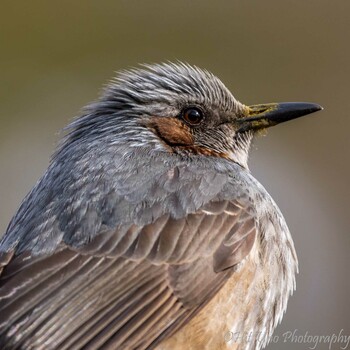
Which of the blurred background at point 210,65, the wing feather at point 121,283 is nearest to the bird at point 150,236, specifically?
the wing feather at point 121,283

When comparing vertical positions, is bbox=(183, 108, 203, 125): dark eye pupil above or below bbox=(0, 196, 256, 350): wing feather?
above

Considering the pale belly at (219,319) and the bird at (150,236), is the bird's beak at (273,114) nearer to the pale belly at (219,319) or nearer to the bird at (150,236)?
the bird at (150,236)

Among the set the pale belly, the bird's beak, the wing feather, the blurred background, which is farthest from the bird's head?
the blurred background

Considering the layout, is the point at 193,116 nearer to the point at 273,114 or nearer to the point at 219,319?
the point at 273,114

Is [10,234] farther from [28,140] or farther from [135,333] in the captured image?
[28,140]

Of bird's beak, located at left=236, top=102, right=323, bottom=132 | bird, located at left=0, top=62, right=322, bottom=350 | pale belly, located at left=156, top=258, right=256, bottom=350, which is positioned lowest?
pale belly, located at left=156, top=258, right=256, bottom=350

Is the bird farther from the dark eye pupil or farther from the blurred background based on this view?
the blurred background

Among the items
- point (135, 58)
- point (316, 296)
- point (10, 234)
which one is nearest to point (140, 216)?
point (10, 234)
